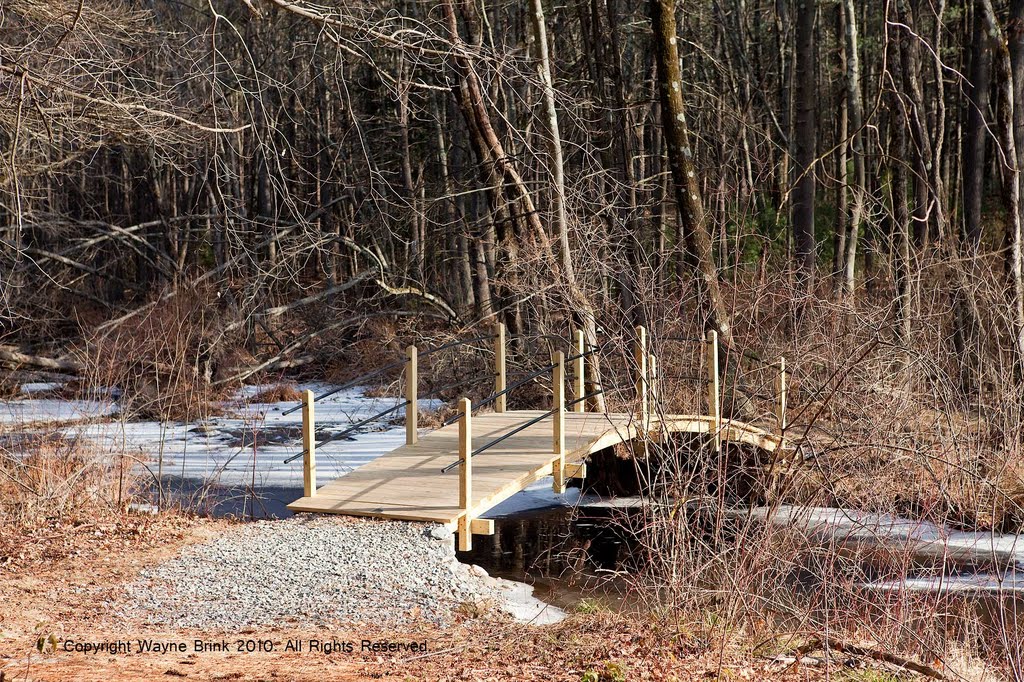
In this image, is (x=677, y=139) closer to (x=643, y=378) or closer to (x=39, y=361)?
(x=643, y=378)

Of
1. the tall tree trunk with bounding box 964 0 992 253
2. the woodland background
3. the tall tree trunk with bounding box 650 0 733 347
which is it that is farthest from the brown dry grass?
the tall tree trunk with bounding box 964 0 992 253

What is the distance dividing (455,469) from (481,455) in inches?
19.5

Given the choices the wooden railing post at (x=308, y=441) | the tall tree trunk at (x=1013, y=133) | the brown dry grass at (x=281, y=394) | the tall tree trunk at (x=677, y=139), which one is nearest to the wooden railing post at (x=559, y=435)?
the wooden railing post at (x=308, y=441)

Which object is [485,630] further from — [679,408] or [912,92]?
[912,92]

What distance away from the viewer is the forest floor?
5820mm

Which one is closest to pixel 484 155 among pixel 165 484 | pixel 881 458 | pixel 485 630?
pixel 165 484

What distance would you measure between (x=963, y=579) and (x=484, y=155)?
893 cm

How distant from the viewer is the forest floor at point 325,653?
229 inches

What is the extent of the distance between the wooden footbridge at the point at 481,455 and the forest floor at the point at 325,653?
124cm

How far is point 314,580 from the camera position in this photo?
765 centimetres

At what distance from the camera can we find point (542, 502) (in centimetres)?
1373

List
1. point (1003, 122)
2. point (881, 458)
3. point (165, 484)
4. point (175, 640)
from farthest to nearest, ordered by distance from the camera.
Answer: point (165, 484) → point (1003, 122) → point (881, 458) → point (175, 640)

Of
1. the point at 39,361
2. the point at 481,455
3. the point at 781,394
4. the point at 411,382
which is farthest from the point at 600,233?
the point at 39,361

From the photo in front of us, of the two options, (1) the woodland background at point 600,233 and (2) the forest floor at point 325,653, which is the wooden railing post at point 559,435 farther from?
(2) the forest floor at point 325,653
